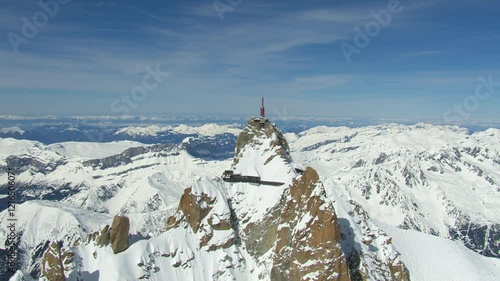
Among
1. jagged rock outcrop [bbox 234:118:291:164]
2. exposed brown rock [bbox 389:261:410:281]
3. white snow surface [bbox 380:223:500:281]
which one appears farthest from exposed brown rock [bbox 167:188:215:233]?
white snow surface [bbox 380:223:500:281]

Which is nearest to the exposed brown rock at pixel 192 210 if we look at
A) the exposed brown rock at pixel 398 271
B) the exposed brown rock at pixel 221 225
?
the exposed brown rock at pixel 221 225

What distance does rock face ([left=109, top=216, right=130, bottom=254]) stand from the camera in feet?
415

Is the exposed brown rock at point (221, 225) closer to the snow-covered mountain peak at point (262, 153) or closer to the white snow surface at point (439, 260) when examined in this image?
the snow-covered mountain peak at point (262, 153)

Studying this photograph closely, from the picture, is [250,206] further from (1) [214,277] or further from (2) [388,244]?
(2) [388,244]

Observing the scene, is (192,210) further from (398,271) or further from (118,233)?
(398,271)

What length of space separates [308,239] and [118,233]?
196 ft

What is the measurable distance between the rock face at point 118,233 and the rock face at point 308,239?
48.9 metres

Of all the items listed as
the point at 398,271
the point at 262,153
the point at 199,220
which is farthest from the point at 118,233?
the point at 398,271

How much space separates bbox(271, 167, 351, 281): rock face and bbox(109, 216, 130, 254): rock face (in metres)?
48.9

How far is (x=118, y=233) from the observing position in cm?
12669

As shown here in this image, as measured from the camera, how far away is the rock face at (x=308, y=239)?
375 feet

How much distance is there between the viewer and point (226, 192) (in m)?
155

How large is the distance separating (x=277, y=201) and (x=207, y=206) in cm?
2572

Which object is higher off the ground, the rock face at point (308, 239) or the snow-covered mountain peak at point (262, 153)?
the snow-covered mountain peak at point (262, 153)
